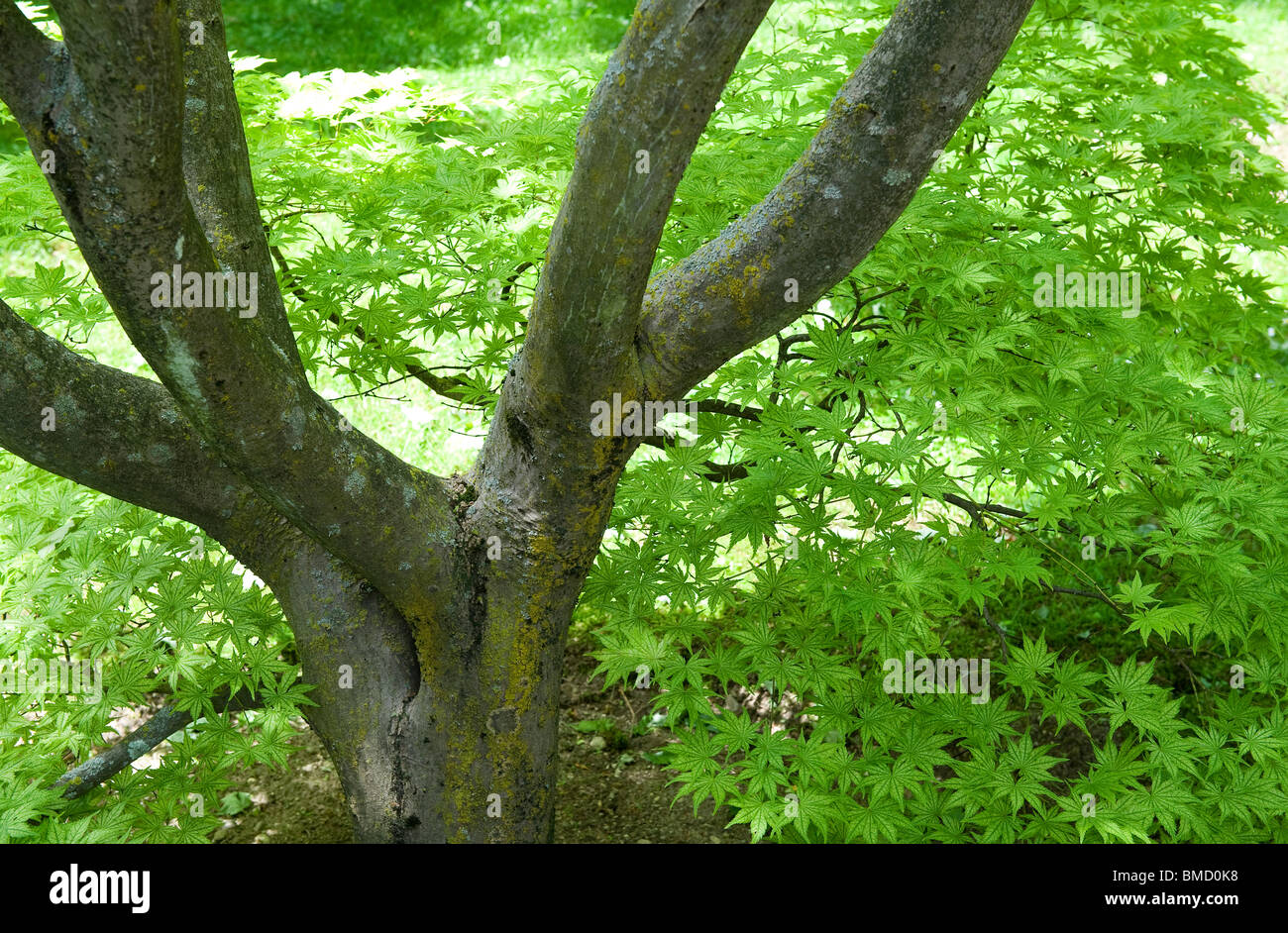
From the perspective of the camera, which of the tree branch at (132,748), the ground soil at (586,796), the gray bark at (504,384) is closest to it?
the gray bark at (504,384)

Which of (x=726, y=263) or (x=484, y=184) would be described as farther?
(x=484, y=184)

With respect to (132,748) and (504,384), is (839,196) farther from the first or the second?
(132,748)

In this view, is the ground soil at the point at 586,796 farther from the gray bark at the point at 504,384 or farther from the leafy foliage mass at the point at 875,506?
the leafy foliage mass at the point at 875,506

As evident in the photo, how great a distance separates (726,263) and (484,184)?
4.21 feet

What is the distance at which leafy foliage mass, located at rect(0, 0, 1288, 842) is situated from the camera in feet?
7.66

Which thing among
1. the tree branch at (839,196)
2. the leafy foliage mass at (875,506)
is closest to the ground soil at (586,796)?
the leafy foliage mass at (875,506)

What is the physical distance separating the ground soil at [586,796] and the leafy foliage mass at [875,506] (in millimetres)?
1076

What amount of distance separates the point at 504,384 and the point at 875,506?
3.12 feet

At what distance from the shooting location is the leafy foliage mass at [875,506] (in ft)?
7.66

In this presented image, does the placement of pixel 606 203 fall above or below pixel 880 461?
above

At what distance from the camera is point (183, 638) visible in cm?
249

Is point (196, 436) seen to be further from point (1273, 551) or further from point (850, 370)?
point (1273, 551)

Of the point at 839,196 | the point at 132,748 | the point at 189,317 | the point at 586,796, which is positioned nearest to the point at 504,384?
the point at 189,317
